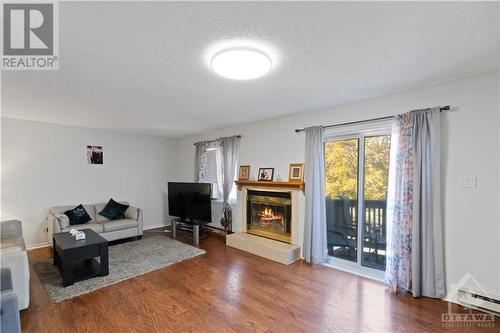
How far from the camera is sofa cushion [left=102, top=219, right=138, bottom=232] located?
446 cm

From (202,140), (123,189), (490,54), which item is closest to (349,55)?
(490,54)

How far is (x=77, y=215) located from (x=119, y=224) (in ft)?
2.52

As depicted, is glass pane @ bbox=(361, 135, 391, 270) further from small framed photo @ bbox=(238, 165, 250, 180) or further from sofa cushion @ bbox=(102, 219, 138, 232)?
sofa cushion @ bbox=(102, 219, 138, 232)

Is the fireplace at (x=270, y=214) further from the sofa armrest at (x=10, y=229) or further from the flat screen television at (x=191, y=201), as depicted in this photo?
the sofa armrest at (x=10, y=229)

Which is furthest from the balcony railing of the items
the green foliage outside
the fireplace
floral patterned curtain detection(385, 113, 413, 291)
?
the fireplace

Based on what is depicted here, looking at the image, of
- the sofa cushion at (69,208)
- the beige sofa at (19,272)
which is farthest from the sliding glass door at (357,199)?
the sofa cushion at (69,208)

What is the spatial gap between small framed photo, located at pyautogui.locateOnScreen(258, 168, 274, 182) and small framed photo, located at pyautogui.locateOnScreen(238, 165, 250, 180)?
33 cm

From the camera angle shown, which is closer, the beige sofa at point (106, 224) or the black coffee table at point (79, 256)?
the black coffee table at point (79, 256)

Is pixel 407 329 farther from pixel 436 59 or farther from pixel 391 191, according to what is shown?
pixel 436 59

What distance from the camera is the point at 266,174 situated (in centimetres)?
441

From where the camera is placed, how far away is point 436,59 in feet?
6.81

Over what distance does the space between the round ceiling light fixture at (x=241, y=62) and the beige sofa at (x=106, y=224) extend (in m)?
3.94

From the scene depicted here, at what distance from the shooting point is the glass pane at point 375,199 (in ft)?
10.5

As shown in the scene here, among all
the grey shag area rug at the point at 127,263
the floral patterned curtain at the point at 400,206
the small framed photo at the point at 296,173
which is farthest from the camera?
the small framed photo at the point at 296,173
